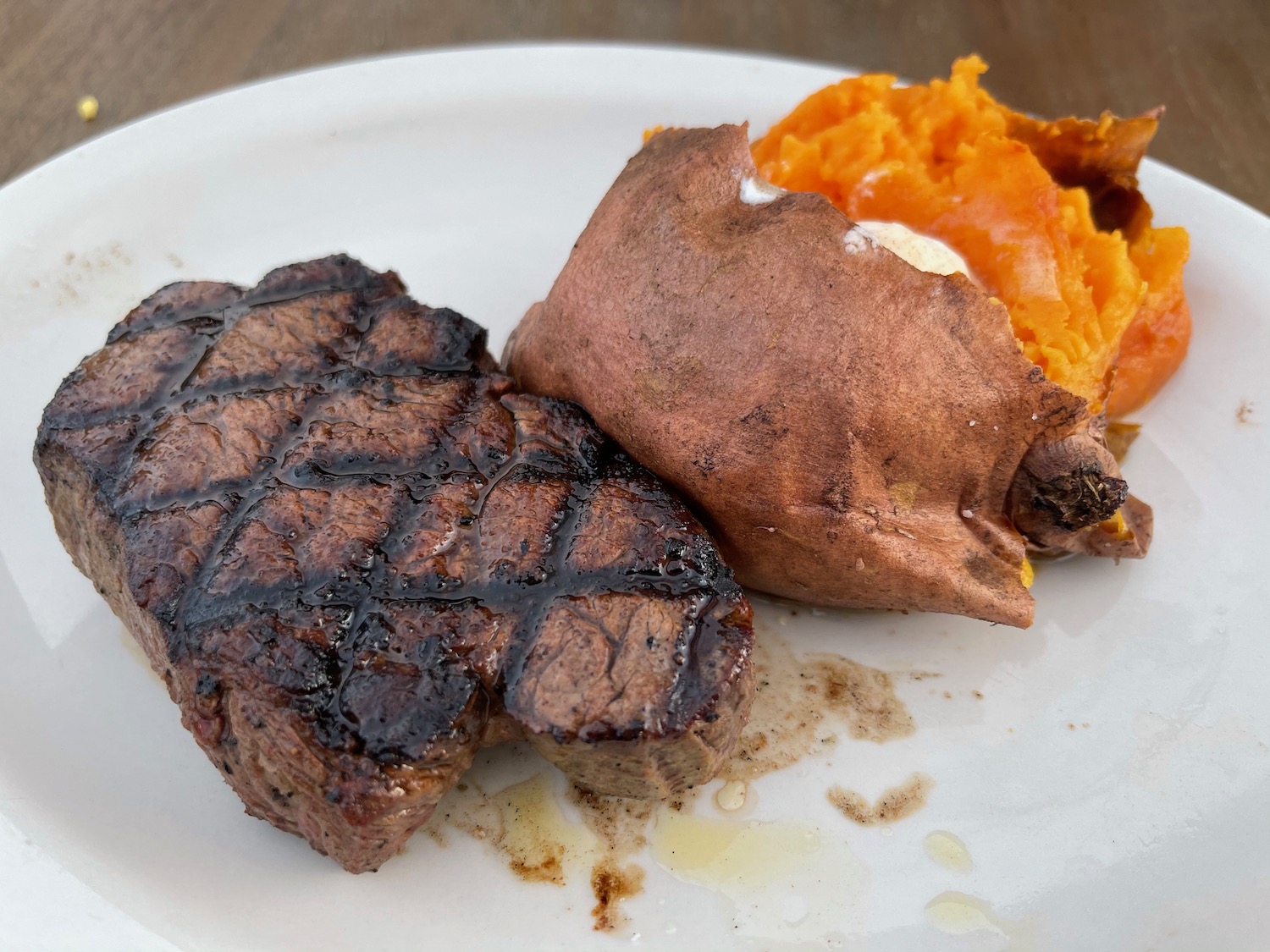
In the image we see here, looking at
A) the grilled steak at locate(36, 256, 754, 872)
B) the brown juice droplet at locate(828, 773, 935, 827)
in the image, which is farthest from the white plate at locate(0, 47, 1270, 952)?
the grilled steak at locate(36, 256, 754, 872)

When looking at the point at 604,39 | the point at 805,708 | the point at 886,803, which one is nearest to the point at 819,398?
the point at 805,708

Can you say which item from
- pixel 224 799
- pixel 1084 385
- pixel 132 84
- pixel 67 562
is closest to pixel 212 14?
pixel 132 84

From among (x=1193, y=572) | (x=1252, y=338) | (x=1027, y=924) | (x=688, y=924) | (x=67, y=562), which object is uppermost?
(x=1252, y=338)

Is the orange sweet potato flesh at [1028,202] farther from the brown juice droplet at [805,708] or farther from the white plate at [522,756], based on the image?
the brown juice droplet at [805,708]

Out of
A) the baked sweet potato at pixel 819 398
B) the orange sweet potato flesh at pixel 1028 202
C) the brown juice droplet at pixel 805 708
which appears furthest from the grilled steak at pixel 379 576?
the orange sweet potato flesh at pixel 1028 202

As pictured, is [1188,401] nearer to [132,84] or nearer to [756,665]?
[756,665]

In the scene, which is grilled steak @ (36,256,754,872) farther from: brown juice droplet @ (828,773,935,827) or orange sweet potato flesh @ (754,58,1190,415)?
orange sweet potato flesh @ (754,58,1190,415)

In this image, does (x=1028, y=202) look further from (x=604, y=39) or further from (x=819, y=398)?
(x=604, y=39)
